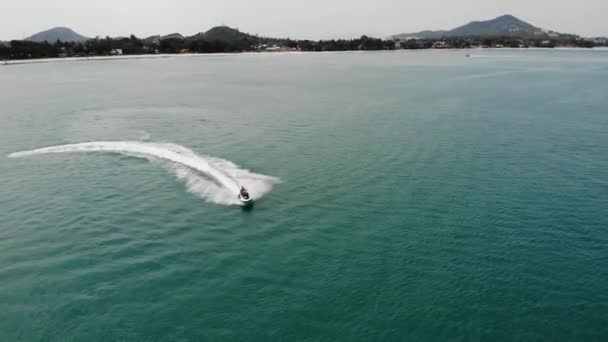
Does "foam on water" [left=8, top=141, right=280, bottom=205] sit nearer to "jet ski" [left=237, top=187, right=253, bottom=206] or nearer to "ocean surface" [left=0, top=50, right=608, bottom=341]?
"ocean surface" [left=0, top=50, right=608, bottom=341]

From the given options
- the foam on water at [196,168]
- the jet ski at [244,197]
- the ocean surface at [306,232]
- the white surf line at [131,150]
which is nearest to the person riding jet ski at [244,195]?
the jet ski at [244,197]

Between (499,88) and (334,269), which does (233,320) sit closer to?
(334,269)

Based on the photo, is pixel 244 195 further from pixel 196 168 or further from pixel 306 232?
pixel 196 168

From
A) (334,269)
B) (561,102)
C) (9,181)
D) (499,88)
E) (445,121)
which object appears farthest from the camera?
(499,88)

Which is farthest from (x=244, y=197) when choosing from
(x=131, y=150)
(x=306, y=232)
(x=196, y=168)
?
(x=131, y=150)

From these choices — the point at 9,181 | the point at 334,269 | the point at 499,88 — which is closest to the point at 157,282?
the point at 334,269

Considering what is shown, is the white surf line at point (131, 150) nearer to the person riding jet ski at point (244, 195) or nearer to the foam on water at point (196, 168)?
the foam on water at point (196, 168)
